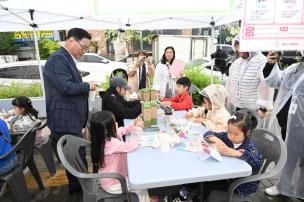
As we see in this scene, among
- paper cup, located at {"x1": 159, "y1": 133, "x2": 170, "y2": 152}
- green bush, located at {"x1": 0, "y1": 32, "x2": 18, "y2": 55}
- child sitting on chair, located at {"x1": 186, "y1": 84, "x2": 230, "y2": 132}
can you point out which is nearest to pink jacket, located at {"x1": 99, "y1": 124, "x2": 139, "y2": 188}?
paper cup, located at {"x1": 159, "y1": 133, "x2": 170, "y2": 152}

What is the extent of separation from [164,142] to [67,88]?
1.04 meters

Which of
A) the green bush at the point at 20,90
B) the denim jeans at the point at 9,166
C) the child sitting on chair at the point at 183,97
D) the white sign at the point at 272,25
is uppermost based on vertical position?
the white sign at the point at 272,25

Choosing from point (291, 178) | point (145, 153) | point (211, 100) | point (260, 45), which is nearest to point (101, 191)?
point (145, 153)

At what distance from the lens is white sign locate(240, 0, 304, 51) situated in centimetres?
151

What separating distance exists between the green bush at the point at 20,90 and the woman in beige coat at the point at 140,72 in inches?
104

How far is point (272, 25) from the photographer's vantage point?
1534mm

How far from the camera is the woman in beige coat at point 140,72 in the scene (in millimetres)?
3965

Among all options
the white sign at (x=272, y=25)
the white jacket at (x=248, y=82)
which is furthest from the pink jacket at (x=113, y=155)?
the white jacket at (x=248, y=82)

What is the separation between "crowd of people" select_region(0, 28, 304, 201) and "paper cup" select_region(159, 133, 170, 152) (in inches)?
8.7

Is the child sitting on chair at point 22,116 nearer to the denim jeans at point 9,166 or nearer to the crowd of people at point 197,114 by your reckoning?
the crowd of people at point 197,114

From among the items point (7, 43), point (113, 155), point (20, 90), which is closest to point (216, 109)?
point (113, 155)

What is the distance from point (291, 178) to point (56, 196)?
255 cm

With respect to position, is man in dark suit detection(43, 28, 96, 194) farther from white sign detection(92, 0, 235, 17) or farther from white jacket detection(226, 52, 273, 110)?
white jacket detection(226, 52, 273, 110)

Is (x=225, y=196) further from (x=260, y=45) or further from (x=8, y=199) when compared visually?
(x=8, y=199)
